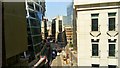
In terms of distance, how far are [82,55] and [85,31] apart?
1.25 ft

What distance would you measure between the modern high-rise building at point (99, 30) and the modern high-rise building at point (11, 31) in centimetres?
172

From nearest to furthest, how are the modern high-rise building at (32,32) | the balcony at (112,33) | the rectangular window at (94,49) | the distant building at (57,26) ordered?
the balcony at (112,33) < the rectangular window at (94,49) < the modern high-rise building at (32,32) < the distant building at (57,26)

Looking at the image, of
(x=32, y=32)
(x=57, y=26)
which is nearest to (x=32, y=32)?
(x=32, y=32)

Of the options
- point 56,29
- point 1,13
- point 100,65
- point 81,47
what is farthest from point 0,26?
point 56,29

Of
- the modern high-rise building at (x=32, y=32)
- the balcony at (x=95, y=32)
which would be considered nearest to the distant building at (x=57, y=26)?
the modern high-rise building at (x=32, y=32)

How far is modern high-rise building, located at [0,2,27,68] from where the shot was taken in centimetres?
429

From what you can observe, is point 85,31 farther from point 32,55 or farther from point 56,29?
point 56,29

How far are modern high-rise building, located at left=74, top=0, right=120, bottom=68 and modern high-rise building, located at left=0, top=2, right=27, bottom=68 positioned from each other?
5.63 ft

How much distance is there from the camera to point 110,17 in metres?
3.09

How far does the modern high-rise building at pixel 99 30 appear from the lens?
307 centimetres

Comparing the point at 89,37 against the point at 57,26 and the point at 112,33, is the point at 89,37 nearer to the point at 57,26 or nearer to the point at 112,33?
the point at 112,33

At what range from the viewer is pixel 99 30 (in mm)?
3129

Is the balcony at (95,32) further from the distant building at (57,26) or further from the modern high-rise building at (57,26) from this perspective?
the modern high-rise building at (57,26)

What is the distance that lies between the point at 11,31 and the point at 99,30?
213cm
